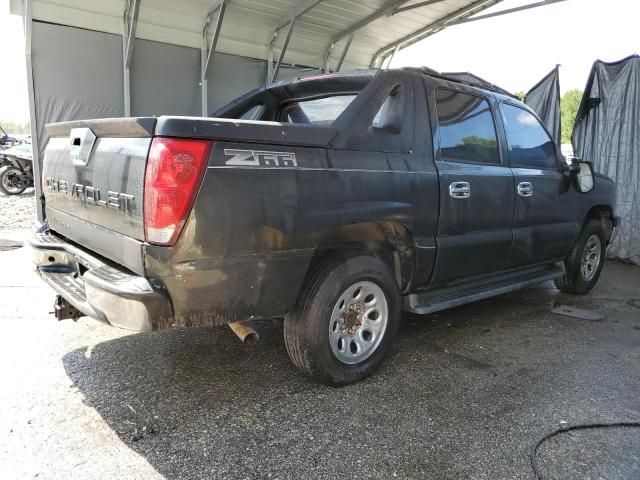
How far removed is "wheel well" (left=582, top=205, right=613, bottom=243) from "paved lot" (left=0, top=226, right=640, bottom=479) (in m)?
1.63

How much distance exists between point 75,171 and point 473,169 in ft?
9.28

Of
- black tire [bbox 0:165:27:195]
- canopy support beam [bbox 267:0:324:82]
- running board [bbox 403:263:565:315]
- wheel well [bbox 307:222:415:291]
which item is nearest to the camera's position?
Answer: wheel well [bbox 307:222:415:291]

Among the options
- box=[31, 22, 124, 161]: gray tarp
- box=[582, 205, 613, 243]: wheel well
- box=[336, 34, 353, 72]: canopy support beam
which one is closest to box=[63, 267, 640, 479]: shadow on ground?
box=[582, 205, 613, 243]: wheel well

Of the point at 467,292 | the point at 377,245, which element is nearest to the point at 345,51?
the point at 467,292

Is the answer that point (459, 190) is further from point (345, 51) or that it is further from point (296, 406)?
point (345, 51)

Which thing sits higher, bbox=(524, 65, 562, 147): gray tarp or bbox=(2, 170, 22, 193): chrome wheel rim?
bbox=(524, 65, 562, 147): gray tarp

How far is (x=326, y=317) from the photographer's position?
2.93m

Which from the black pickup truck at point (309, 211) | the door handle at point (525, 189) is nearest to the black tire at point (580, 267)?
the black pickup truck at point (309, 211)

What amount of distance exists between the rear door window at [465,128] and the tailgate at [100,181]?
2144 mm

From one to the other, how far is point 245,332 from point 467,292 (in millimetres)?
1966

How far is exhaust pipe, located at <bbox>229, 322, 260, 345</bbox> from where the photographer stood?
272 centimetres

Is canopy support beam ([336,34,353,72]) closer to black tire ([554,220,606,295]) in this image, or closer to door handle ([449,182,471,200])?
black tire ([554,220,606,295])

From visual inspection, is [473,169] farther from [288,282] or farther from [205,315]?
[205,315]

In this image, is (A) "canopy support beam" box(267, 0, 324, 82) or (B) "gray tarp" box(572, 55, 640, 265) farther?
(A) "canopy support beam" box(267, 0, 324, 82)
